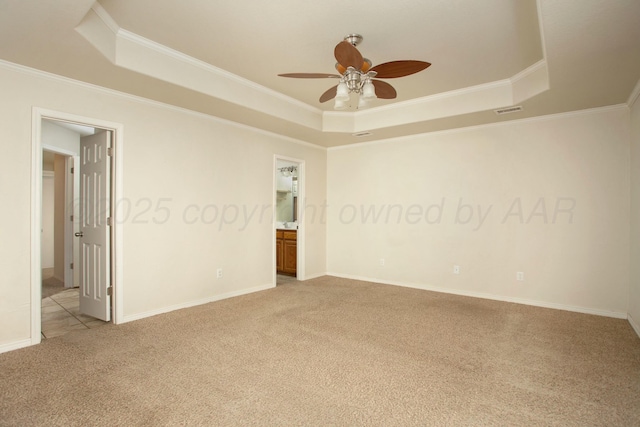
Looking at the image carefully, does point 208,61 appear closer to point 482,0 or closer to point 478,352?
point 482,0

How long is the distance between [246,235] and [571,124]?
4.56 metres

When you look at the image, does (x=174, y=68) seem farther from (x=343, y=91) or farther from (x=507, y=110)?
(x=507, y=110)

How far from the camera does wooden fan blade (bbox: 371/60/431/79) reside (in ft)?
8.20

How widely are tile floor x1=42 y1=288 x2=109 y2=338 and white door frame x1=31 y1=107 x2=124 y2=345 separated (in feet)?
1.00

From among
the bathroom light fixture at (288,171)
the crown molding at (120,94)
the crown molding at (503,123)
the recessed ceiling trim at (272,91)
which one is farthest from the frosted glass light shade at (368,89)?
the bathroom light fixture at (288,171)

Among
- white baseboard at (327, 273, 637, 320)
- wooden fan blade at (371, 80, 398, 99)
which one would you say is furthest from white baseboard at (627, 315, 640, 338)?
wooden fan blade at (371, 80, 398, 99)

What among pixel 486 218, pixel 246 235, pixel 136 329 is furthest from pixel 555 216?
pixel 136 329

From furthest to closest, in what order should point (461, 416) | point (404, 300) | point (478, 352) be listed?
point (404, 300), point (478, 352), point (461, 416)

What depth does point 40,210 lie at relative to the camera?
3.12 m

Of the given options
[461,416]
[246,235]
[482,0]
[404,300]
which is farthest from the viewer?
[246,235]

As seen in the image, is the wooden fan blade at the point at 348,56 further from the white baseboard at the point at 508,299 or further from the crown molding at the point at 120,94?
the white baseboard at the point at 508,299

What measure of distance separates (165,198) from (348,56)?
2.78 metres

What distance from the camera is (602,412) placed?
6.79ft

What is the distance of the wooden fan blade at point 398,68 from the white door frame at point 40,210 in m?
2.81
